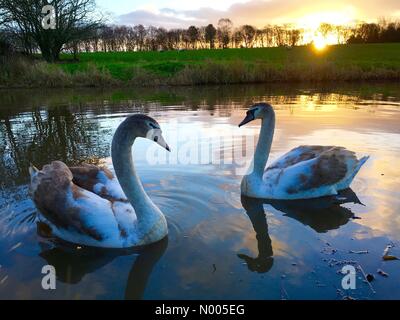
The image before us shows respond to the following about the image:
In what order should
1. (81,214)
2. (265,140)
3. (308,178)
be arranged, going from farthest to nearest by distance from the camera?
(265,140), (308,178), (81,214)

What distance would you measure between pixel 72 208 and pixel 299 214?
325 cm

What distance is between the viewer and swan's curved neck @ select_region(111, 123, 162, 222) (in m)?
4.68

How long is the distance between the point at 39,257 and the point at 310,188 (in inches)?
164

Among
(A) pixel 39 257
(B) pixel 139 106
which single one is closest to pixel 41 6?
(B) pixel 139 106

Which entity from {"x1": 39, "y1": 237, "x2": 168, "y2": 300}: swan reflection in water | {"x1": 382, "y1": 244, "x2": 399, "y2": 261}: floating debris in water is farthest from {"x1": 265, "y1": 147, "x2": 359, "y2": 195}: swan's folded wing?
{"x1": 39, "y1": 237, "x2": 168, "y2": 300}: swan reflection in water

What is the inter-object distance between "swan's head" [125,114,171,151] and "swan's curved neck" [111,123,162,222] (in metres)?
0.09

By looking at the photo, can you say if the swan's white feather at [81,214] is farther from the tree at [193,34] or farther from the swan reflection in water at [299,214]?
the tree at [193,34]

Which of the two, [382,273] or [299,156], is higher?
[299,156]

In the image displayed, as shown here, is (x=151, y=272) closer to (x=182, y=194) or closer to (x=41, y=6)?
(x=182, y=194)

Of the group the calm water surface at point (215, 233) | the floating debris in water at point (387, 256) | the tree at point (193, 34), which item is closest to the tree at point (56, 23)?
the calm water surface at point (215, 233)

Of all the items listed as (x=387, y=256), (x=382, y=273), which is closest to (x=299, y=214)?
(x=387, y=256)

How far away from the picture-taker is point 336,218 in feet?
18.6

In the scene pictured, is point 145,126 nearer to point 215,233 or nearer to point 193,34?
point 215,233

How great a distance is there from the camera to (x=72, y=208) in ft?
15.6
